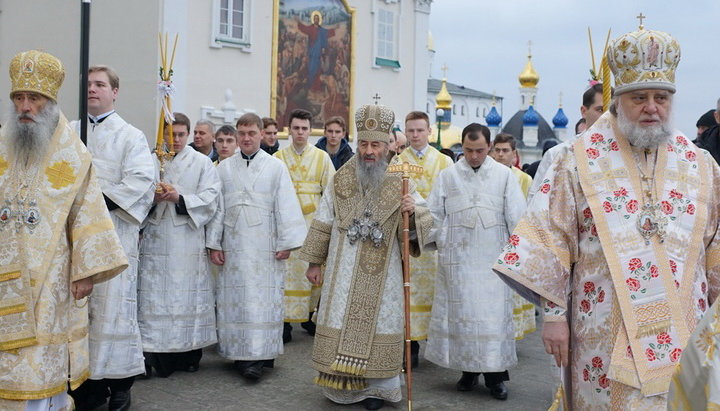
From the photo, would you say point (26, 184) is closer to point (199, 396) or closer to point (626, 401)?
point (199, 396)

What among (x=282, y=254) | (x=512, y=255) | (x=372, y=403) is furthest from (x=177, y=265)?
A: (x=512, y=255)

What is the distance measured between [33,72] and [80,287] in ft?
3.76

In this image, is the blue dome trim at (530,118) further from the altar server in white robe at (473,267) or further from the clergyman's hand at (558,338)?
the clergyman's hand at (558,338)

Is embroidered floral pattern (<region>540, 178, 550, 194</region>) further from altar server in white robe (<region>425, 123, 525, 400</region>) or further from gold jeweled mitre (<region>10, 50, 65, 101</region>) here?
gold jeweled mitre (<region>10, 50, 65, 101</region>)

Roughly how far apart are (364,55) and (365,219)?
15410 mm

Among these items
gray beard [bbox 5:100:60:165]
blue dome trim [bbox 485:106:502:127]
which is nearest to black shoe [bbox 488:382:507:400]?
gray beard [bbox 5:100:60:165]

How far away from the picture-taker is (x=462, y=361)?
6.21 m

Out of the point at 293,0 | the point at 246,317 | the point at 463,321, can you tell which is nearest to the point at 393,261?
the point at 463,321

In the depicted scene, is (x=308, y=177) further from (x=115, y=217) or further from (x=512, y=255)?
(x=512, y=255)

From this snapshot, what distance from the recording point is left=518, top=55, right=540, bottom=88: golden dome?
47.8 metres

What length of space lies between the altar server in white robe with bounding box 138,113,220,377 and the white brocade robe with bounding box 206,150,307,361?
0.20 meters

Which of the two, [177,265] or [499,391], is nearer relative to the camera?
[499,391]

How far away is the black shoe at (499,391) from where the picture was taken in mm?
6055

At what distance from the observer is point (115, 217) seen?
544 cm
